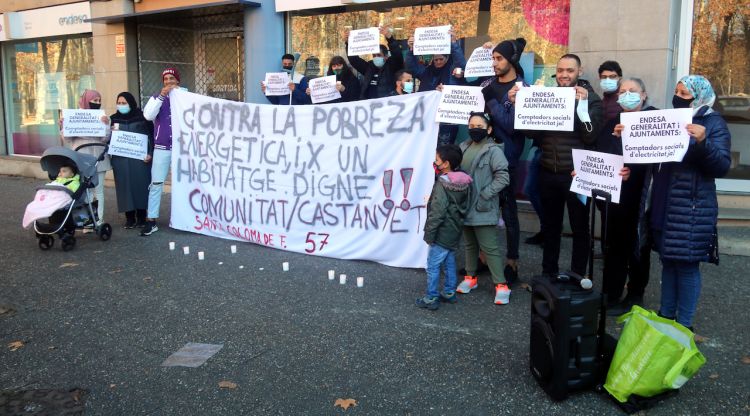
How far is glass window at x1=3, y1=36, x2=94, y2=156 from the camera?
13.8 meters

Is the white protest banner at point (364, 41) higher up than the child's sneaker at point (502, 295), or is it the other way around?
the white protest banner at point (364, 41)

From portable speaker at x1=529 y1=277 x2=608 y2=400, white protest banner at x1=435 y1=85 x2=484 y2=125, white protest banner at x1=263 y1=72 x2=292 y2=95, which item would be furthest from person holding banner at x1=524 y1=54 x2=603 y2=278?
white protest banner at x1=263 y1=72 x2=292 y2=95

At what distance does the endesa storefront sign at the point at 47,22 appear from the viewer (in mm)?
12844

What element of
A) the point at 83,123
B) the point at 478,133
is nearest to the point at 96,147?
the point at 83,123

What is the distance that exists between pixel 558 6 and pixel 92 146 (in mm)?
6078

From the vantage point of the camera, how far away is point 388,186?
6262mm

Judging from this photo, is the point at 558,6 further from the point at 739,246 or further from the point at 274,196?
the point at 274,196

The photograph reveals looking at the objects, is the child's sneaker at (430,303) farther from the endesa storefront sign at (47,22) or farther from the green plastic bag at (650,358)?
the endesa storefront sign at (47,22)

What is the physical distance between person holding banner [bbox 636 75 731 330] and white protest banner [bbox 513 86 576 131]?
0.85m

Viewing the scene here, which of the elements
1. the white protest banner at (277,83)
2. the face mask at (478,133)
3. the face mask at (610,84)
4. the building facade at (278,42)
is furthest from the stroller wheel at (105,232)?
the face mask at (610,84)

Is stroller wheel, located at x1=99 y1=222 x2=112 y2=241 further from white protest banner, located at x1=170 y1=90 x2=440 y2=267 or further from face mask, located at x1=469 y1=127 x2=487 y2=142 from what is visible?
face mask, located at x1=469 y1=127 x2=487 y2=142

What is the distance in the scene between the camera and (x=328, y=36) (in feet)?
33.2

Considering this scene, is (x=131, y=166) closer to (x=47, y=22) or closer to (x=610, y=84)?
(x=610, y=84)

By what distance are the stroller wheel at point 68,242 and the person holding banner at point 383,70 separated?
3768mm
